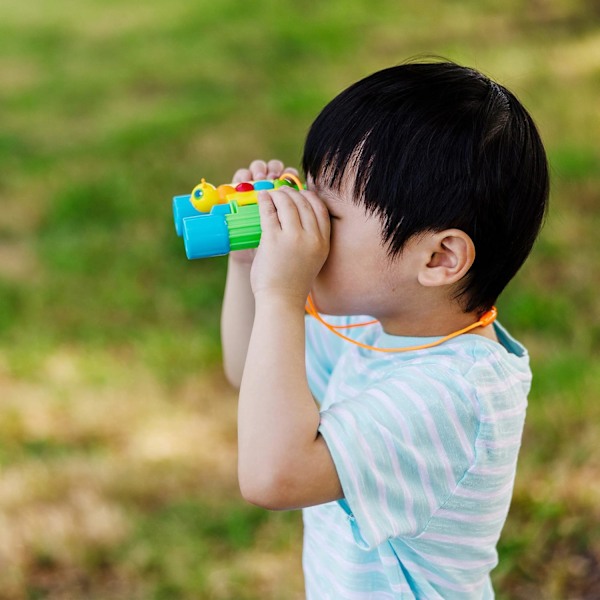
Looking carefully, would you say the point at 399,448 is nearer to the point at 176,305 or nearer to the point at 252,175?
the point at 252,175

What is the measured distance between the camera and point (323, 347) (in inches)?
59.5

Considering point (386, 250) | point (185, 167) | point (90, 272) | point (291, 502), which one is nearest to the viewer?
point (291, 502)

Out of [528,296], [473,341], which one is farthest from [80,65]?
[473,341]

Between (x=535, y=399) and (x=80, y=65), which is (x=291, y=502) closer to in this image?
(x=535, y=399)

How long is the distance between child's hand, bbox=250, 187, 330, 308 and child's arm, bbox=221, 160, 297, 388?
10.3 inches

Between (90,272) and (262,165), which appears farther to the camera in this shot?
(90,272)

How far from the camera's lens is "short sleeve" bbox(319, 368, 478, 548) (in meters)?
1.05

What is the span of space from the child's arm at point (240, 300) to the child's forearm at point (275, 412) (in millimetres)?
326

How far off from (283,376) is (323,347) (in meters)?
0.44

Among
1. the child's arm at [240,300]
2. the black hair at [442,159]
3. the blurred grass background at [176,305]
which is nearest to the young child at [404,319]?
the black hair at [442,159]

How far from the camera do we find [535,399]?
2.43 metres

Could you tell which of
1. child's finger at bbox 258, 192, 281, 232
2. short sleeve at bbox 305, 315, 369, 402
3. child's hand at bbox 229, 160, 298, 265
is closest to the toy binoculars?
child's finger at bbox 258, 192, 281, 232

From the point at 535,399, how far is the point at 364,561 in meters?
1.32

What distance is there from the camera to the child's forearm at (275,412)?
1.04 meters
